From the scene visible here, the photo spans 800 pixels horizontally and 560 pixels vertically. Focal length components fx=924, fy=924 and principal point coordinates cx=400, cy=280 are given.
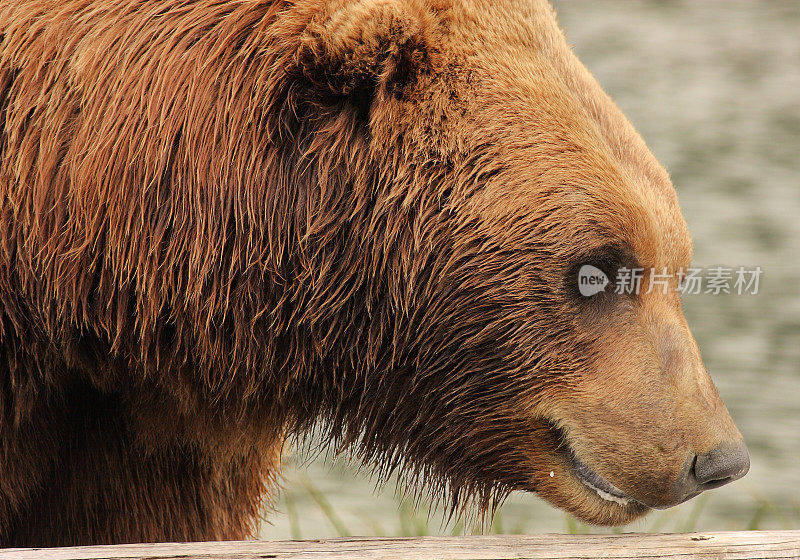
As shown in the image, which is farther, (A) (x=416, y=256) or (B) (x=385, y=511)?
(B) (x=385, y=511)

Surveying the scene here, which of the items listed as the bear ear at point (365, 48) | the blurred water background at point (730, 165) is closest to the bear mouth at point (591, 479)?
the bear ear at point (365, 48)

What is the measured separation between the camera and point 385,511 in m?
5.07

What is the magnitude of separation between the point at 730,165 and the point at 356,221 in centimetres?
348

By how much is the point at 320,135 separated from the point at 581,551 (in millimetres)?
1050

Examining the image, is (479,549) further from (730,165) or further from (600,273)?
(730,165)

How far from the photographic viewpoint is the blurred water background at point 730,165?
4855mm

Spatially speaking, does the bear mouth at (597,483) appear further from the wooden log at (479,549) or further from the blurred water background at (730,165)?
the blurred water background at (730,165)

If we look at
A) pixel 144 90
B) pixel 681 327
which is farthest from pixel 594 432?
pixel 144 90

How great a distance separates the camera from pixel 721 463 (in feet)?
6.67

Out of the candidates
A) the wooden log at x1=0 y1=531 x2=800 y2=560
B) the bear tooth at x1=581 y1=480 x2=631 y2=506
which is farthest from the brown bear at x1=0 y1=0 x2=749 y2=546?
the wooden log at x1=0 y1=531 x2=800 y2=560

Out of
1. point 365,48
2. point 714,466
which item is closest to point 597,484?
point 714,466

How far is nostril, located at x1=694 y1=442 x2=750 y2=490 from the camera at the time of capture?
2.04 m

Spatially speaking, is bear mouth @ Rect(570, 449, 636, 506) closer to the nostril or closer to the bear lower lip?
the bear lower lip

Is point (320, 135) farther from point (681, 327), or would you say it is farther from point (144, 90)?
point (681, 327)
